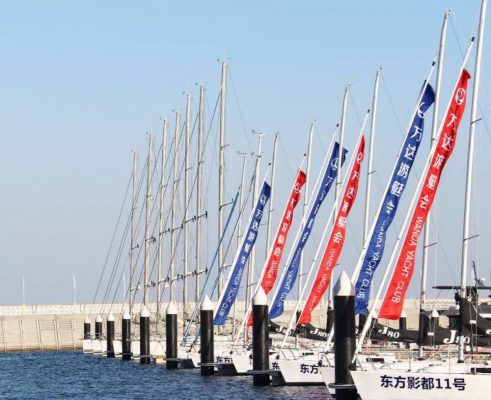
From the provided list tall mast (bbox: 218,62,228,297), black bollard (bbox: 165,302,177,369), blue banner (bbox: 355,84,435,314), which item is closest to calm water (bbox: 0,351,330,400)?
black bollard (bbox: 165,302,177,369)

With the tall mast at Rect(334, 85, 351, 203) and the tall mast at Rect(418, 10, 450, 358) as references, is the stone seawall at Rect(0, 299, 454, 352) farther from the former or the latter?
the tall mast at Rect(418, 10, 450, 358)

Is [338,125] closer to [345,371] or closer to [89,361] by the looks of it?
[345,371]

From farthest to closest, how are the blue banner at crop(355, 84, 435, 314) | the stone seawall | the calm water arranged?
1. the stone seawall
2. the calm water
3. the blue banner at crop(355, 84, 435, 314)

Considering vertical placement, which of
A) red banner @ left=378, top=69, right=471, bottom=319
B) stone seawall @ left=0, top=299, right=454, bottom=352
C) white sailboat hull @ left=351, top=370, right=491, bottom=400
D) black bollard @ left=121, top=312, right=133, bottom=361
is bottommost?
stone seawall @ left=0, top=299, right=454, bottom=352

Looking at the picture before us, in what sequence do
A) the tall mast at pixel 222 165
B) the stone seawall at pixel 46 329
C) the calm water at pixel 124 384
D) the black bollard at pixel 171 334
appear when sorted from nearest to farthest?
the calm water at pixel 124 384 < the black bollard at pixel 171 334 < the tall mast at pixel 222 165 < the stone seawall at pixel 46 329

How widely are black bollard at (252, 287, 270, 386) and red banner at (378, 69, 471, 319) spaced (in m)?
8.91

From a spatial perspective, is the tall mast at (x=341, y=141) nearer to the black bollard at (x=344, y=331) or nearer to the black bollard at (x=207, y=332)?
the black bollard at (x=207, y=332)

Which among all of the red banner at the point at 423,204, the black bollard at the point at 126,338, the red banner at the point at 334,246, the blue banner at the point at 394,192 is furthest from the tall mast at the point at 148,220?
the red banner at the point at 423,204

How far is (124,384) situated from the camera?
191 feet

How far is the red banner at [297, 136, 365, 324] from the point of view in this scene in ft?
164

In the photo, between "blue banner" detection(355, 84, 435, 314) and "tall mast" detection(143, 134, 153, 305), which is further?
"tall mast" detection(143, 134, 153, 305)

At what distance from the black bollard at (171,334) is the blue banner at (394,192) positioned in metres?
19.9

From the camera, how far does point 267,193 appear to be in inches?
2434

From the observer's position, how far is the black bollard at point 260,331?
155ft
